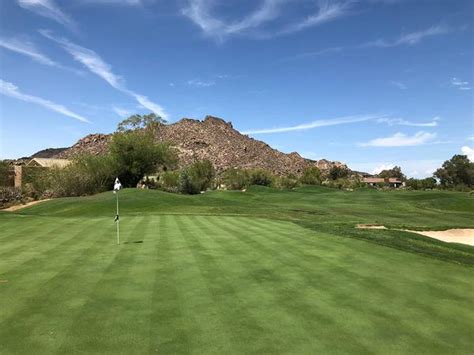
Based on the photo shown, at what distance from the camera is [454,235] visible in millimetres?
24453

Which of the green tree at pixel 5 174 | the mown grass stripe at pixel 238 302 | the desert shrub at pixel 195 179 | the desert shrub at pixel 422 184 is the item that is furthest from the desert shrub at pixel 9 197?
the desert shrub at pixel 422 184

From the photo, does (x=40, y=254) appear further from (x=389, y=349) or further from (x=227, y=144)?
(x=227, y=144)

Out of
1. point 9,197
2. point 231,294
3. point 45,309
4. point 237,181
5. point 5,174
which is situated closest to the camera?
point 45,309

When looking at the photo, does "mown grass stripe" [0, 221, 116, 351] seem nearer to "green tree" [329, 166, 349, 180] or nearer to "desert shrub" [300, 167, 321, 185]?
"desert shrub" [300, 167, 321, 185]

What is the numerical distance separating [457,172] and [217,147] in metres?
67.9

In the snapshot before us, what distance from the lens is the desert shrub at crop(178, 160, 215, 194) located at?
58812mm

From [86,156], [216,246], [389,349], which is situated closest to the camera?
[389,349]

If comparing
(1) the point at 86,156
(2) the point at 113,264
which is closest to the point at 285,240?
(2) the point at 113,264

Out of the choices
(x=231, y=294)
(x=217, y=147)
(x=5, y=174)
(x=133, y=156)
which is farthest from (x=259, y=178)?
(x=231, y=294)

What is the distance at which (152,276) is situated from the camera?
33.6 ft

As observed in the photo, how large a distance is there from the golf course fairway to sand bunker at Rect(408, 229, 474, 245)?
767cm

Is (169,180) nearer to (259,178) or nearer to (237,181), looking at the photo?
(237,181)

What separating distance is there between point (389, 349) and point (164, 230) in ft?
43.3

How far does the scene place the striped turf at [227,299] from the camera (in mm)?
6496
